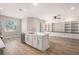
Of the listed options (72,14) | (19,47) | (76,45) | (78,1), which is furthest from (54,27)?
(19,47)

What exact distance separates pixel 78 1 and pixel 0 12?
5.86 ft

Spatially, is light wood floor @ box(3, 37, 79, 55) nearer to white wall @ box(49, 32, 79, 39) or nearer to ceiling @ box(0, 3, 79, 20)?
white wall @ box(49, 32, 79, 39)

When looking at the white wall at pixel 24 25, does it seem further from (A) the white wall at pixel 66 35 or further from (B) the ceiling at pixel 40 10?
(A) the white wall at pixel 66 35

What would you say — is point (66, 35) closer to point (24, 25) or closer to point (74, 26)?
point (74, 26)

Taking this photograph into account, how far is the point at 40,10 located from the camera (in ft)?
7.01

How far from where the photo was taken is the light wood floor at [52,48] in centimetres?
209

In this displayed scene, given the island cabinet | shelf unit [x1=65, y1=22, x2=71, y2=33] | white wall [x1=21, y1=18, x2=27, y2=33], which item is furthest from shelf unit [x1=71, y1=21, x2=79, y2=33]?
white wall [x1=21, y1=18, x2=27, y2=33]

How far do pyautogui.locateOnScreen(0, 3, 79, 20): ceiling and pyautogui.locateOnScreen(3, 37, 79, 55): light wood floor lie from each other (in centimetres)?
59

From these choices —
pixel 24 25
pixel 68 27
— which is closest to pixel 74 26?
pixel 68 27

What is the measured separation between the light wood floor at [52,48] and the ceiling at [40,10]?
1.93 feet

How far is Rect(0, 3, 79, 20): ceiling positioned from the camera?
2.07 metres

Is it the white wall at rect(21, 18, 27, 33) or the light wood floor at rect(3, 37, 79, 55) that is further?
the white wall at rect(21, 18, 27, 33)

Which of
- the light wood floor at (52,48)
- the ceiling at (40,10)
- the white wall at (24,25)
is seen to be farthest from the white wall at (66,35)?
the white wall at (24,25)

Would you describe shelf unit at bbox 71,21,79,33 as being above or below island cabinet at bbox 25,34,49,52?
above
